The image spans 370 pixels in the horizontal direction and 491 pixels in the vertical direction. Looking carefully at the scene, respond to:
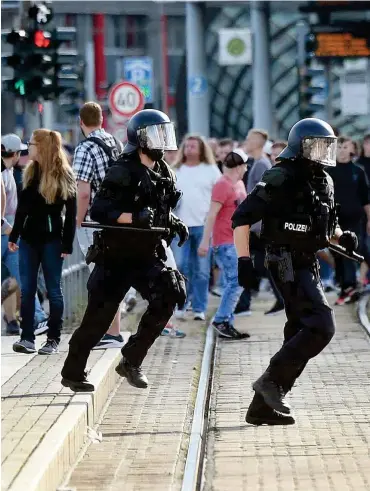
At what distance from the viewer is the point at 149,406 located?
10.0m

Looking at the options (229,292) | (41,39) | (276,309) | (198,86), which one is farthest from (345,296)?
(198,86)

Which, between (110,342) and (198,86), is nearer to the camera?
(110,342)

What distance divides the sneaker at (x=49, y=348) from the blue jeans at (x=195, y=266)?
3656 millimetres

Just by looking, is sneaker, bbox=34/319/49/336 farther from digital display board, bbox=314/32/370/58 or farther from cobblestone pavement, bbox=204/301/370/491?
digital display board, bbox=314/32/370/58

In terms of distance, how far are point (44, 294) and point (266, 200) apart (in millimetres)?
8033

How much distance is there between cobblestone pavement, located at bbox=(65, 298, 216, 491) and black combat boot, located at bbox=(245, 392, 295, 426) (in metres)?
0.42

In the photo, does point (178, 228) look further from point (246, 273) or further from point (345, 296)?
point (345, 296)

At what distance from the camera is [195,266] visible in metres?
15.5

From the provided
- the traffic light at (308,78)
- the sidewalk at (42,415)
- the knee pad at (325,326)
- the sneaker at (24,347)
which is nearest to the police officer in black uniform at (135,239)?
the sidewalk at (42,415)

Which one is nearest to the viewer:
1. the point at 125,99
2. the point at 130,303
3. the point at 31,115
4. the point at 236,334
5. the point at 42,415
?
the point at 42,415

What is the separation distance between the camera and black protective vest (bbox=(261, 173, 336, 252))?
346 inches

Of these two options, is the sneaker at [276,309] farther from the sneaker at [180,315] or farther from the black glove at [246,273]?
the black glove at [246,273]

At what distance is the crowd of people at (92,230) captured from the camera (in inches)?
468

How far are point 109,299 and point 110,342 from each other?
276 cm
